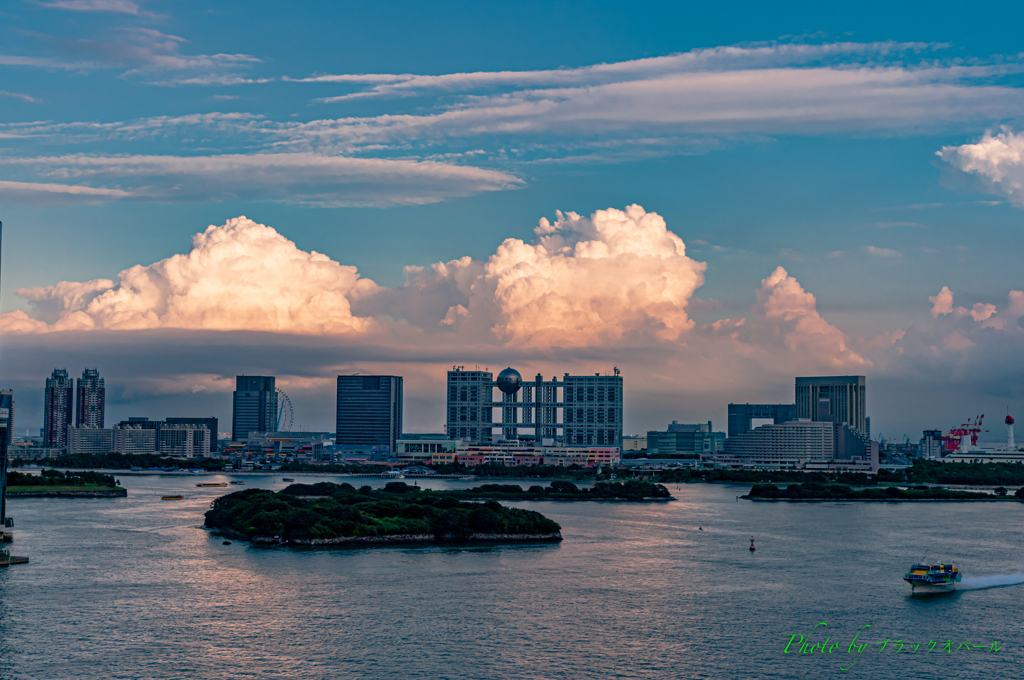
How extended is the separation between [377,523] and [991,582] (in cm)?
3329

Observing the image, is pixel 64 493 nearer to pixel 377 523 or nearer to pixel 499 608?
pixel 377 523

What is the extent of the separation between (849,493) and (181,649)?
3604 inches

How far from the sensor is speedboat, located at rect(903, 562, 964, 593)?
44531 mm

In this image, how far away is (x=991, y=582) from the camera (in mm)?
46938

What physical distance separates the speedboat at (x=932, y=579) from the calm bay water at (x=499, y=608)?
0.93m

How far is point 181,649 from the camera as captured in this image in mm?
32375

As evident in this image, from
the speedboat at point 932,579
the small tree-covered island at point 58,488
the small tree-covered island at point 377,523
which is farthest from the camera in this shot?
the small tree-covered island at point 58,488

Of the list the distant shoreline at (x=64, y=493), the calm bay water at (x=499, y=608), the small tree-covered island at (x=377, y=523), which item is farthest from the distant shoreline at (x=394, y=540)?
the distant shoreline at (x=64, y=493)

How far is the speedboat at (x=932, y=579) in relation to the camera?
44.5 m

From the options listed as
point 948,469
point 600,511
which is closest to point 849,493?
point 600,511

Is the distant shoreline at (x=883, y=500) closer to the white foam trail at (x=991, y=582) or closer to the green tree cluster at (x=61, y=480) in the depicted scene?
the white foam trail at (x=991, y=582)

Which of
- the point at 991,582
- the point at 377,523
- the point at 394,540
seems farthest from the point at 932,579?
the point at 377,523

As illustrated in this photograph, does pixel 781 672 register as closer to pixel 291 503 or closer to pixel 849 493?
pixel 291 503

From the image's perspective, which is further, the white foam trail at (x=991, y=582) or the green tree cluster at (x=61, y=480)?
the green tree cluster at (x=61, y=480)
